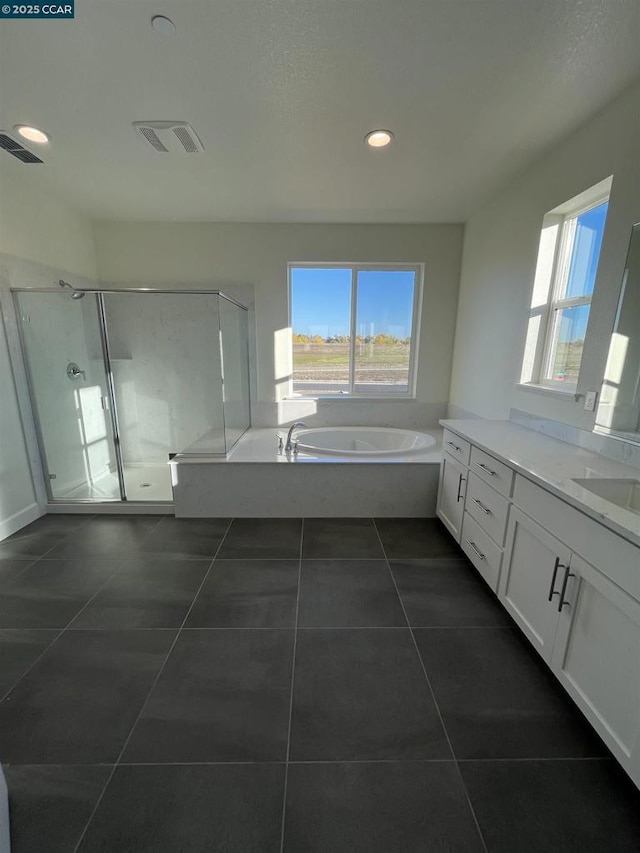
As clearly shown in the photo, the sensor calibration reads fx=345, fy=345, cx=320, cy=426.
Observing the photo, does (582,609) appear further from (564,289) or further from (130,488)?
(130,488)

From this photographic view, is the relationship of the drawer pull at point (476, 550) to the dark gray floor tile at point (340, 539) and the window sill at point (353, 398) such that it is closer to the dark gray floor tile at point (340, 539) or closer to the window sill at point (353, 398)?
the dark gray floor tile at point (340, 539)

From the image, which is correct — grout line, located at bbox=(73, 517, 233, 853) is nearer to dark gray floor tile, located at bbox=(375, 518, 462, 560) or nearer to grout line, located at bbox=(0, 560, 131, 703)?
grout line, located at bbox=(0, 560, 131, 703)

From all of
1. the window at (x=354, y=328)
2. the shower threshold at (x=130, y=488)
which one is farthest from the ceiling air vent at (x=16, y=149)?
the shower threshold at (x=130, y=488)

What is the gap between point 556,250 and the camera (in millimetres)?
2289

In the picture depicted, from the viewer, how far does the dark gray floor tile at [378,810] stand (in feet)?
3.15

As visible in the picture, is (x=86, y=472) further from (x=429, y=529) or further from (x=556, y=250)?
(x=556, y=250)

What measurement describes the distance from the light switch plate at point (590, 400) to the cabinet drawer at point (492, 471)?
2.01 ft

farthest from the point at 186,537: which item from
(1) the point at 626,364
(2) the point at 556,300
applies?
(2) the point at 556,300

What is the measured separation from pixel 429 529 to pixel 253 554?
1316mm

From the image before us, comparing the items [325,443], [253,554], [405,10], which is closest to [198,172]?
[405,10]

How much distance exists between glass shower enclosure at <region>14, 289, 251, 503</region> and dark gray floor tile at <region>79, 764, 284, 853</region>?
203 cm

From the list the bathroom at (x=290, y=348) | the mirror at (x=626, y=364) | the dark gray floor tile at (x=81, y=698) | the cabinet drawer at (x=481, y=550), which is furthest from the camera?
the cabinet drawer at (x=481, y=550)

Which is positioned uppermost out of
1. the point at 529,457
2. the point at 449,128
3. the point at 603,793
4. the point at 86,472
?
the point at 449,128

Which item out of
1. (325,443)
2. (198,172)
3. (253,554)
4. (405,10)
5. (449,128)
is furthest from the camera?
(325,443)
